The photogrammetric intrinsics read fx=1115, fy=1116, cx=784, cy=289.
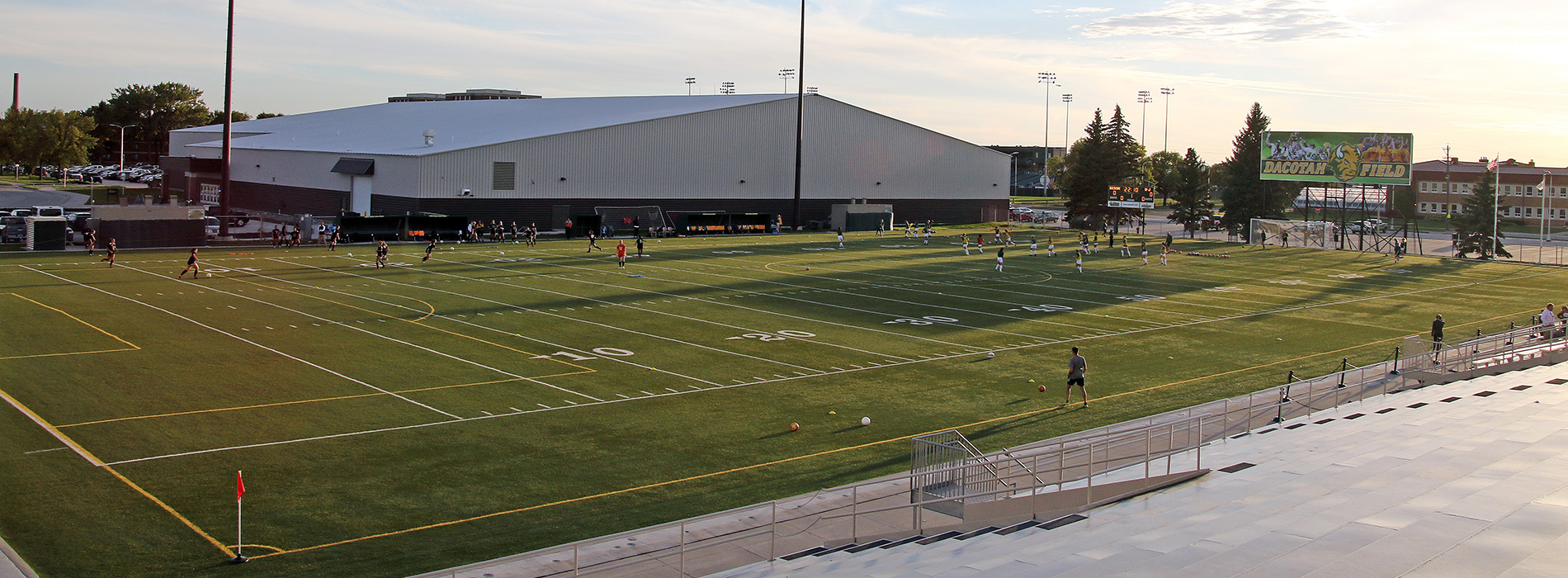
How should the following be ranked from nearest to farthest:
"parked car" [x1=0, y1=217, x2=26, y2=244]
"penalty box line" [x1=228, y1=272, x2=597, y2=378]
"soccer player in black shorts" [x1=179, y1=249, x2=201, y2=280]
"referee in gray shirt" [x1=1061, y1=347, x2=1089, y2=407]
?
"referee in gray shirt" [x1=1061, y1=347, x2=1089, y2=407]
"penalty box line" [x1=228, y1=272, x2=597, y2=378]
"soccer player in black shorts" [x1=179, y1=249, x2=201, y2=280]
"parked car" [x1=0, y1=217, x2=26, y2=244]

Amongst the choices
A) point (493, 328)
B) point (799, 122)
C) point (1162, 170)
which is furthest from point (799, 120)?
point (1162, 170)

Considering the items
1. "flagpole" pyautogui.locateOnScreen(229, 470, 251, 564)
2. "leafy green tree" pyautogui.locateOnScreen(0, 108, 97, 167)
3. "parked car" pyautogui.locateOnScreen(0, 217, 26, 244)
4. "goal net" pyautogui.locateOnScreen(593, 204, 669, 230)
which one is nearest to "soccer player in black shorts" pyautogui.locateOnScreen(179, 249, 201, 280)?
"parked car" pyautogui.locateOnScreen(0, 217, 26, 244)

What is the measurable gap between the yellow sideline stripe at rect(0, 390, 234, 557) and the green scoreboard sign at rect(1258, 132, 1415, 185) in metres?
72.3

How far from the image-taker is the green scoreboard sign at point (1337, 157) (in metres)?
70.8

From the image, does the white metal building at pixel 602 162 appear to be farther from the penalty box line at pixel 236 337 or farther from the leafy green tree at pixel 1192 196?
the penalty box line at pixel 236 337

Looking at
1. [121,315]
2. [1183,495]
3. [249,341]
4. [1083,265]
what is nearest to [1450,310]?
[1083,265]

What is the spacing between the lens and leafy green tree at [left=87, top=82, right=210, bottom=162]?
454 feet

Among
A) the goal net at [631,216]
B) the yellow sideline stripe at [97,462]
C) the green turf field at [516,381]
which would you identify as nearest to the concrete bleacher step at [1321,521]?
the green turf field at [516,381]

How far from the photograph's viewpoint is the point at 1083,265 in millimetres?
54250

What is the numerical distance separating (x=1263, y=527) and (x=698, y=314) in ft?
70.1

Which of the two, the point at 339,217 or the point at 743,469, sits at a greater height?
the point at 339,217

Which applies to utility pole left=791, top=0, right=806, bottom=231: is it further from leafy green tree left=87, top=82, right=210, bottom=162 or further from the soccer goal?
leafy green tree left=87, top=82, right=210, bottom=162

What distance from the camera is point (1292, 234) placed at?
75188 millimetres

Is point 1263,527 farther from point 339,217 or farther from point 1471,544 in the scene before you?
point 339,217
